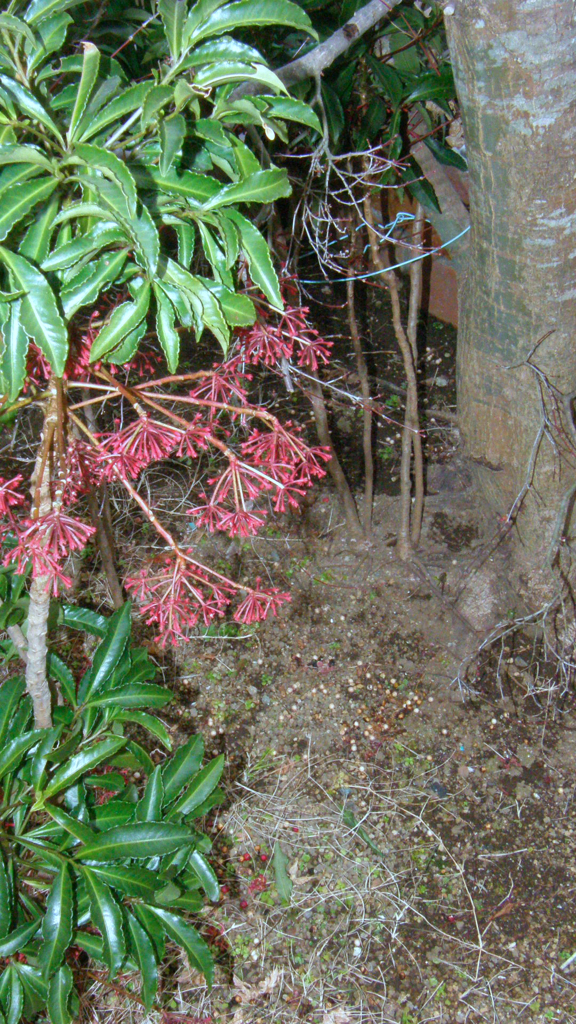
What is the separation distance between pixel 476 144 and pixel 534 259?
27 centimetres

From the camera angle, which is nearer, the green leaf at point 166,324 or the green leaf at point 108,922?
the green leaf at point 166,324

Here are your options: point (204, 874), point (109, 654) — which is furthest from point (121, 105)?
point (204, 874)

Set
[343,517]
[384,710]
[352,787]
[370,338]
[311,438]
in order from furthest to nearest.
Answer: [370,338] < [311,438] < [343,517] < [384,710] < [352,787]

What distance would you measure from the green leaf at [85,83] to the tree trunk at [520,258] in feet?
2.69

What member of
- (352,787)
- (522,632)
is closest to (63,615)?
(352,787)

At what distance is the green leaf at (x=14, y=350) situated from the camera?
2.56ft

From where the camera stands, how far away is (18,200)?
71 cm

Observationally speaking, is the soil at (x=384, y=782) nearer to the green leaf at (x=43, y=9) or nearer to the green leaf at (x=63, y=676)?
the green leaf at (x=63, y=676)

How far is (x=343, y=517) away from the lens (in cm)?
232

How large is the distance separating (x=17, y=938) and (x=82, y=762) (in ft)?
0.85

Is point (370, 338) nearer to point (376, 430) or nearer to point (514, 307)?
point (376, 430)

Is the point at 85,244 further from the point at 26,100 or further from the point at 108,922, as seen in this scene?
the point at 108,922

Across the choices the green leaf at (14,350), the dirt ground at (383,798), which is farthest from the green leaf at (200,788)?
the green leaf at (14,350)

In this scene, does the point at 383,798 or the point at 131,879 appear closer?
the point at 131,879
